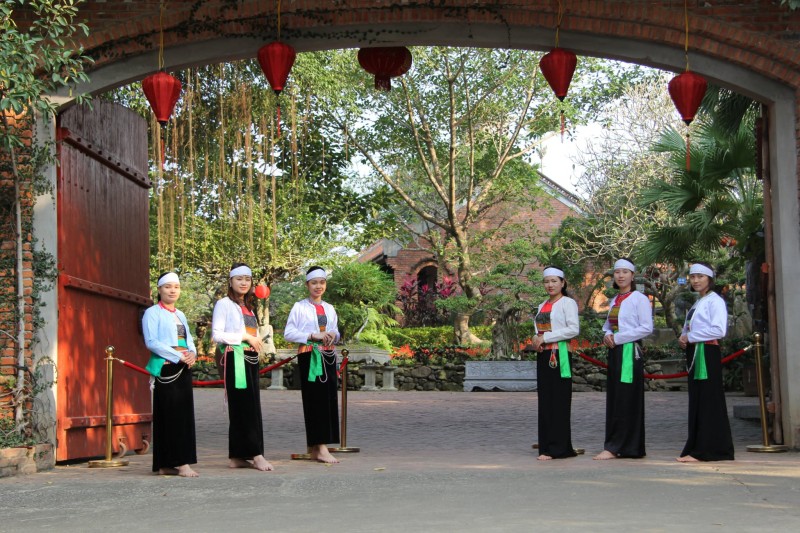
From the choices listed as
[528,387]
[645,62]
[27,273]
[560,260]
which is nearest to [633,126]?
[560,260]

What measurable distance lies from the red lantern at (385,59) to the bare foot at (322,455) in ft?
11.8

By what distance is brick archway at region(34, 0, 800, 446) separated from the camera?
9992mm

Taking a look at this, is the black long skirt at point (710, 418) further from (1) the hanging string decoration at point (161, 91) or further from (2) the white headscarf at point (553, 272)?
(1) the hanging string decoration at point (161, 91)

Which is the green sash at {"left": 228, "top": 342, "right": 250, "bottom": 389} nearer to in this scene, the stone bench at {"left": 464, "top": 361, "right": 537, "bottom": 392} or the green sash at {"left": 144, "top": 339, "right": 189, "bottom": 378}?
the green sash at {"left": 144, "top": 339, "right": 189, "bottom": 378}

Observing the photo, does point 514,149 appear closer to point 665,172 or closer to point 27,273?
point 665,172

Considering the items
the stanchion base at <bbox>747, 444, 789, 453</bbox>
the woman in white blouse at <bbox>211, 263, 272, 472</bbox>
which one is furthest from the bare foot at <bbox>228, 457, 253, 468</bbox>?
the stanchion base at <bbox>747, 444, 789, 453</bbox>

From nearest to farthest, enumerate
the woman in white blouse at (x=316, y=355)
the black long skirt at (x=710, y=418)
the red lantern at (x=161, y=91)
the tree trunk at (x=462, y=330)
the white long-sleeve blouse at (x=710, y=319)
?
the black long skirt at (x=710, y=418) < the white long-sleeve blouse at (x=710, y=319) < the red lantern at (x=161, y=91) < the woman in white blouse at (x=316, y=355) < the tree trunk at (x=462, y=330)

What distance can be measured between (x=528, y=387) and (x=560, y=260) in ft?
33.0

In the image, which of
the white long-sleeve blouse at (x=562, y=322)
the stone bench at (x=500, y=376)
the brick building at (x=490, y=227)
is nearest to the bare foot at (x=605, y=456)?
the white long-sleeve blouse at (x=562, y=322)

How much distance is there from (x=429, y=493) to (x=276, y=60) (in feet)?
15.0

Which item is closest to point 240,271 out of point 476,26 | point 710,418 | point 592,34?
point 476,26

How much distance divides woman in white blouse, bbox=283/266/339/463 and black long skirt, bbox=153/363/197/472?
1.25 m

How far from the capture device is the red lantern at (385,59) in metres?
10.8

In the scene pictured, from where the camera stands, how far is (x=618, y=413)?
9938 mm
